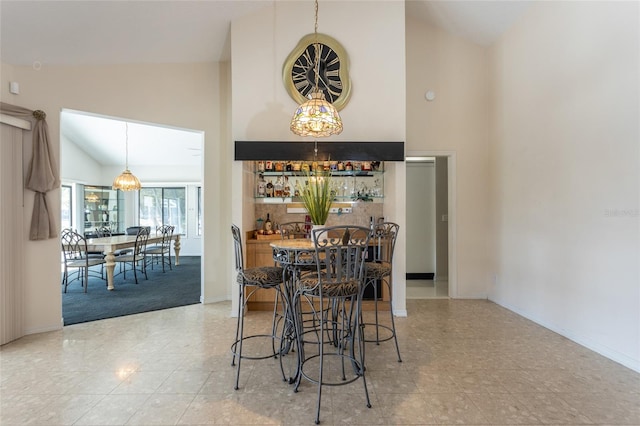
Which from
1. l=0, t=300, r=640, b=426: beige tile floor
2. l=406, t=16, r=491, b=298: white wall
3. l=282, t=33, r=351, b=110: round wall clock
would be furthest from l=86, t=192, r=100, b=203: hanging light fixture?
l=406, t=16, r=491, b=298: white wall

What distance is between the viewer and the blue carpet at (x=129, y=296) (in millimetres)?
4172

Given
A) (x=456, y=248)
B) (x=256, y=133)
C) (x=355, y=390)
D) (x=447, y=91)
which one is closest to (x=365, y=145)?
(x=256, y=133)

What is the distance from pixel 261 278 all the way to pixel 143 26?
3277 millimetres

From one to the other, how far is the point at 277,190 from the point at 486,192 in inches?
123

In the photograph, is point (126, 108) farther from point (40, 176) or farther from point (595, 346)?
point (595, 346)

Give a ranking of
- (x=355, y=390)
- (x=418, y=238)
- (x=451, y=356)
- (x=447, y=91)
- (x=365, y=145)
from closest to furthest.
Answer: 1. (x=355, y=390)
2. (x=451, y=356)
3. (x=365, y=145)
4. (x=447, y=91)
5. (x=418, y=238)

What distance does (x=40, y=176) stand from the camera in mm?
3387

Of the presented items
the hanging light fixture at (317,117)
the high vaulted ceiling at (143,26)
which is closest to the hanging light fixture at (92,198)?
the high vaulted ceiling at (143,26)

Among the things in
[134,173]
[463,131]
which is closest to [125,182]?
[134,173]

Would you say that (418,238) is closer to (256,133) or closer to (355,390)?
(256,133)

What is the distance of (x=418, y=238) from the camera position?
6.20m

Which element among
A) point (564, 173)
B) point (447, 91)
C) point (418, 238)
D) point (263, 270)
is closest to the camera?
point (263, 270)

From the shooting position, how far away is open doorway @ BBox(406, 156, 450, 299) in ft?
20.2

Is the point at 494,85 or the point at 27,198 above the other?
the point at 494,85
